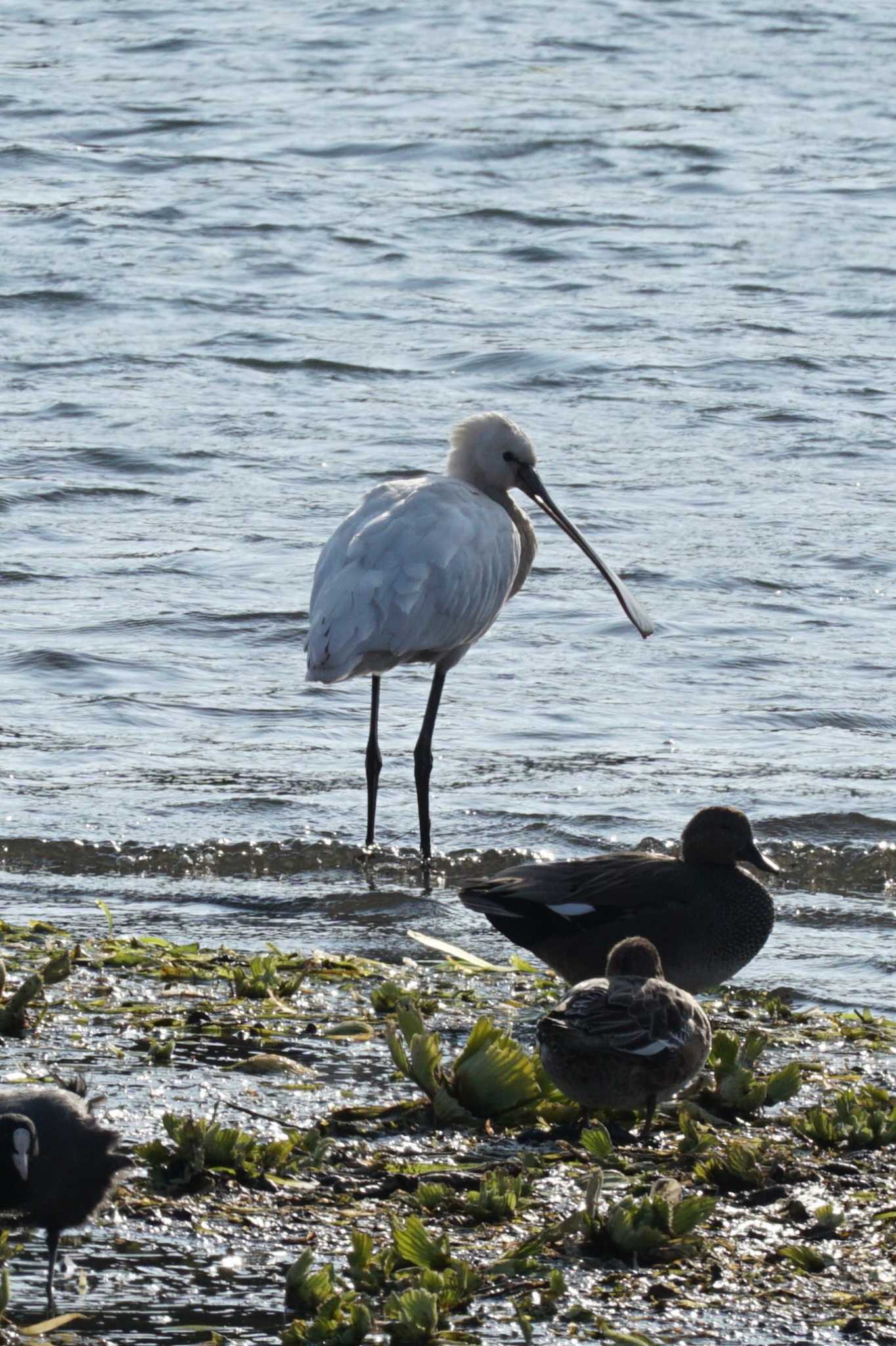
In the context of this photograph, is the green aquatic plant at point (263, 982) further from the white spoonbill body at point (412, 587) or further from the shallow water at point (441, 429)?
the white spoonbill body at point (412, 587)

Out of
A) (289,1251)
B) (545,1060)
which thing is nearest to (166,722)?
(545,1060)

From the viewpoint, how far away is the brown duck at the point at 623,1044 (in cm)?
491

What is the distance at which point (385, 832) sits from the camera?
358 inches

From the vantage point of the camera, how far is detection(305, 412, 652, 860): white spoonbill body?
8.59m

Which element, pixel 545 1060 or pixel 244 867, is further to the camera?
pixel 244 867

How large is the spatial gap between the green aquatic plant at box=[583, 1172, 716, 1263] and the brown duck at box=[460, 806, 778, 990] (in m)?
1.73

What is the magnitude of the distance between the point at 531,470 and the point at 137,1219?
5824 millimetres

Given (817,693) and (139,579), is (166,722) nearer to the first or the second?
(139,579)

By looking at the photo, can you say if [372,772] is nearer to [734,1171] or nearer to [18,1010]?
[18,1010]

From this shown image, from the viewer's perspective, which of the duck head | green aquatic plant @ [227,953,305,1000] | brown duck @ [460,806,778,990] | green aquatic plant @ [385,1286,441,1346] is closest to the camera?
green aquatic plant @ [385,1286,441,1346]

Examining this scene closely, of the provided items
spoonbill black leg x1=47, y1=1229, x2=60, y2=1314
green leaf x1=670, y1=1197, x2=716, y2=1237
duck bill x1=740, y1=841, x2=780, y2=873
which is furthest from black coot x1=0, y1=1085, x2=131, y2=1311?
duck bill x1=740, y1=841, x2=780, y2=873

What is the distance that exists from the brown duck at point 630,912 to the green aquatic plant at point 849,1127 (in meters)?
1.07

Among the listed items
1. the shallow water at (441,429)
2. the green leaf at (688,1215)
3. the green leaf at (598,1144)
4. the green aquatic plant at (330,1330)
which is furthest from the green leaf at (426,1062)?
the shallow water at (441,429)

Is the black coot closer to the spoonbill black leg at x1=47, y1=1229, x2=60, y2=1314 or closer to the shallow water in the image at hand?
the spoonbill black leg at x1=47, y1=1229, x2=60, y2=1314
